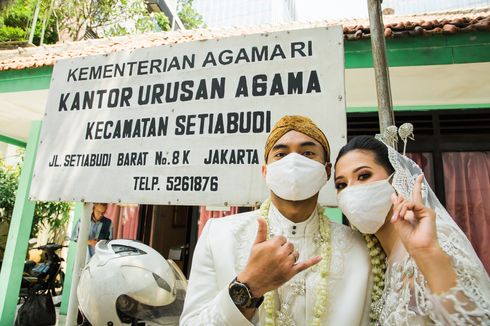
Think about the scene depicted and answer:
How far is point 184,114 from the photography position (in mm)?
1915

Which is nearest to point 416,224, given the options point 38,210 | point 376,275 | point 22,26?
point 376,275

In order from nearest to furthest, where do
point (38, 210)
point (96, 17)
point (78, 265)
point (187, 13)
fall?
point (78, 265) → point (38, 210) → point (96, 17) → point (187, 13)

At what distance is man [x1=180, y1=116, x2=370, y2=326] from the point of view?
3.49 ft

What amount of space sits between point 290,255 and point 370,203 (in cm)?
41

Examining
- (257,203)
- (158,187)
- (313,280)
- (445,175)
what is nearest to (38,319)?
(158,187)

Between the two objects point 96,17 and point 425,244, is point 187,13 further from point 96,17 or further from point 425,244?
point 425,244

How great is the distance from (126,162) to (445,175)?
13.1 ft

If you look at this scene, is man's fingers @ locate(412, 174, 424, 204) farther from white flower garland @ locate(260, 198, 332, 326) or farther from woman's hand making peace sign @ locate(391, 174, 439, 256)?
white flower garland @ locate(260, 198, 332, 326)

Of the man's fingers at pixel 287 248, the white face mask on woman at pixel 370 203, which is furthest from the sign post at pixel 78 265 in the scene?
the white face mask on woman at pixel 370 203

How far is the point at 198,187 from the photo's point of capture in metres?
1.78

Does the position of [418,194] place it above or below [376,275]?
above

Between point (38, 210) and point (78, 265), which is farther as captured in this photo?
point (38, 210)

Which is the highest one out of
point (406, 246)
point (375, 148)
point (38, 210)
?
point (38, 210)

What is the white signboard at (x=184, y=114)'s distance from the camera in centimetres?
172
